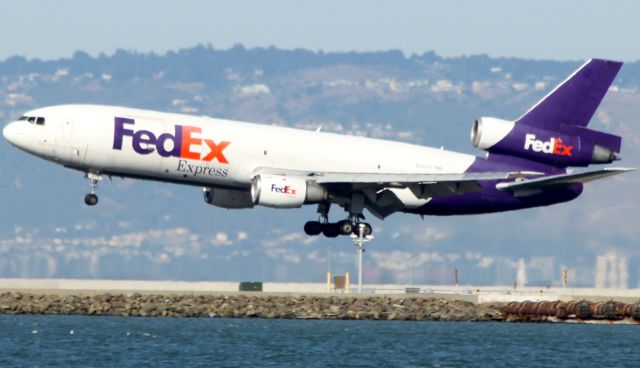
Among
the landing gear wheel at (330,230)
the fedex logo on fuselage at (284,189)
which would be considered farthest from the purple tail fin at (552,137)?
the fedex logo on fuselage at (284,189)

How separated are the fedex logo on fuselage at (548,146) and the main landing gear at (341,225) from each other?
30.8ft

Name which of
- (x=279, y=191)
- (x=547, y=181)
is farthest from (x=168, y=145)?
(x=547, y=181)

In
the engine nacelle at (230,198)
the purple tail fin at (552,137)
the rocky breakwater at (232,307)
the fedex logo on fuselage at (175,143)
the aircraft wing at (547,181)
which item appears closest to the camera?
the fedex logo on fuselage at (175,143)

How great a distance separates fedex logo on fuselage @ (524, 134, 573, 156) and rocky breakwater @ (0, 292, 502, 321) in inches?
358

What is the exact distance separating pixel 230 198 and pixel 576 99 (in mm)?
18873

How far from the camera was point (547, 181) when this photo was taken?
74.9 meters

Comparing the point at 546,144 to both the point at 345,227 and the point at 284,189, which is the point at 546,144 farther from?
the point at 284,189

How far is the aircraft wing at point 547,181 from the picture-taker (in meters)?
71.8

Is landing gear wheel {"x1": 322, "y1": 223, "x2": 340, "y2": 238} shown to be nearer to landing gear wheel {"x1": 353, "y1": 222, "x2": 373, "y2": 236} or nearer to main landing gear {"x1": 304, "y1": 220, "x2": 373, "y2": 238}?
main landing gear {"x1": 304, "y1": 220, "x2": 373, "y2": 238}

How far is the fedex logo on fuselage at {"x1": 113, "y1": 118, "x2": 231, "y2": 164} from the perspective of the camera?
6950 centimetres

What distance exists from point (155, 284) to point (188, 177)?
16.3 m

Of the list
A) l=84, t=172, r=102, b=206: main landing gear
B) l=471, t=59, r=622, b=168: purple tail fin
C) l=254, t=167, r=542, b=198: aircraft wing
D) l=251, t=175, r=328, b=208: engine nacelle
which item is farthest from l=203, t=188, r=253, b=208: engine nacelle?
l=471, t=59, r=622, b=168: purple tail fin

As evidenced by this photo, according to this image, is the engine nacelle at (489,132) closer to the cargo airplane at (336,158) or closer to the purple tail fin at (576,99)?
the cargo airplane at (336,158)

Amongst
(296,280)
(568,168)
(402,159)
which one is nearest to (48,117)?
(402,159)
